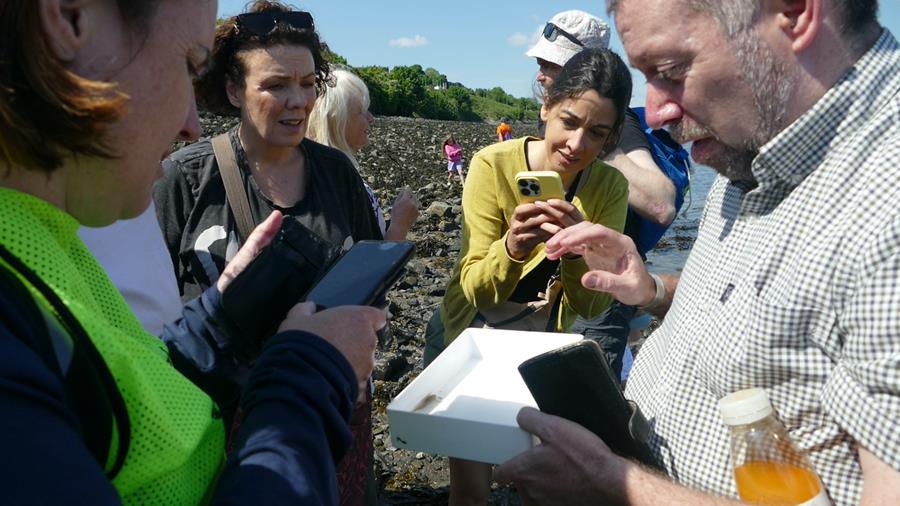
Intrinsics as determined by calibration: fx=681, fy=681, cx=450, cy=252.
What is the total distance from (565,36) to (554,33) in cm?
8

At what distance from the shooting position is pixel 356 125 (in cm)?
458

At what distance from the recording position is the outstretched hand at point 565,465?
1.76m

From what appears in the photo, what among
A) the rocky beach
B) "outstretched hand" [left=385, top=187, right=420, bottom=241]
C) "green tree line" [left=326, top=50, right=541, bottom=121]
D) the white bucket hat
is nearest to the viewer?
"outstretched hand" [left=385, top=187, right=420, bottom=241]

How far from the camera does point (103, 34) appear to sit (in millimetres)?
1045

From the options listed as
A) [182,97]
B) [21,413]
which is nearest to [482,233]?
[182,97]

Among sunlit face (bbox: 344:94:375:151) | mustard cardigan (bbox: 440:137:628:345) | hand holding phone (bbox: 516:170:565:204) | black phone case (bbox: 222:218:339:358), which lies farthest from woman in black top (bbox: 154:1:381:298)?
sunlit face (bbox: 344:94:375:151)

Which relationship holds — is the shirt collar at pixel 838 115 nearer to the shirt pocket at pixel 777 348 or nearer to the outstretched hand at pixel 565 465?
the shirt pocket at pixel 777 348

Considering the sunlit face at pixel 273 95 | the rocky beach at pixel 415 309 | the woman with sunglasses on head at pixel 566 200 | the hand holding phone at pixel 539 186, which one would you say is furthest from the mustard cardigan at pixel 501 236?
the rocky beach at pixel 415 309

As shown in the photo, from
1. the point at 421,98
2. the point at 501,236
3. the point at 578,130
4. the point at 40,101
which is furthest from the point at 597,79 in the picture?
the point at 421,98

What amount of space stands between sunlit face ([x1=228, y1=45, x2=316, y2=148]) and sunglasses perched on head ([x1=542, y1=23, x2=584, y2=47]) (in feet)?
5.34

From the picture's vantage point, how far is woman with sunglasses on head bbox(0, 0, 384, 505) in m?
0.83

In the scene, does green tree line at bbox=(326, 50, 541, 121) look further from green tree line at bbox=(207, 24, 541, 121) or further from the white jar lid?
the white jar lid

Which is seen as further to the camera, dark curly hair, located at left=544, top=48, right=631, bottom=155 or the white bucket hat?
the white bucket hat

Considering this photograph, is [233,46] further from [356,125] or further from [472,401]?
[472,401]
